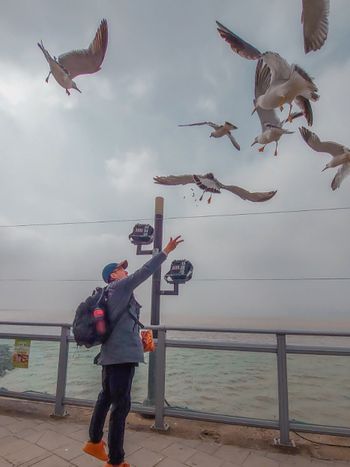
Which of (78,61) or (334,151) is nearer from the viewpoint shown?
(78,61)

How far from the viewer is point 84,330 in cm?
232

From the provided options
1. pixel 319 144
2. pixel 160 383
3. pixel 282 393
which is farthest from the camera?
pixel 319 144

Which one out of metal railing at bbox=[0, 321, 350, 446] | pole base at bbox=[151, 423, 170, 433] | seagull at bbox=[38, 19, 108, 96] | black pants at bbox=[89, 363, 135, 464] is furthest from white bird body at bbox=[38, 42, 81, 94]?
pole base at bbox=[151, 423, 170, 433]

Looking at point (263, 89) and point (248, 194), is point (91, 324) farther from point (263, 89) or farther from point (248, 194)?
point (263, 89)

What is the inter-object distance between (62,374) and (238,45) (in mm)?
4744

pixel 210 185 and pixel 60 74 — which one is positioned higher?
pixel 60 74

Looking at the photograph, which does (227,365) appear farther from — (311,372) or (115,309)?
(115,309)

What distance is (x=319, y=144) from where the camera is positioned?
5203 mm

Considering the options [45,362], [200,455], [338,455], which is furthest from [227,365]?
[45,362]

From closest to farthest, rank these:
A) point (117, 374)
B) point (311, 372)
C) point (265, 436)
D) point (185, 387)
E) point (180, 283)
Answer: point (117, 374)
point (265, 436)
point (311, 372)
point (185, 387)
point (180, 283)

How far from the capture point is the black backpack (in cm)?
231

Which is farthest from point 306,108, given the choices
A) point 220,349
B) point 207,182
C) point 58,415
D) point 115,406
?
point 58,415

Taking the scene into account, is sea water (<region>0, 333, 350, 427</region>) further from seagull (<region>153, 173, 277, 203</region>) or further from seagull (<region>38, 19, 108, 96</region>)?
seagull (<region>38, 19, 108, 96</region>)

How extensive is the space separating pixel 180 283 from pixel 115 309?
294 cm
